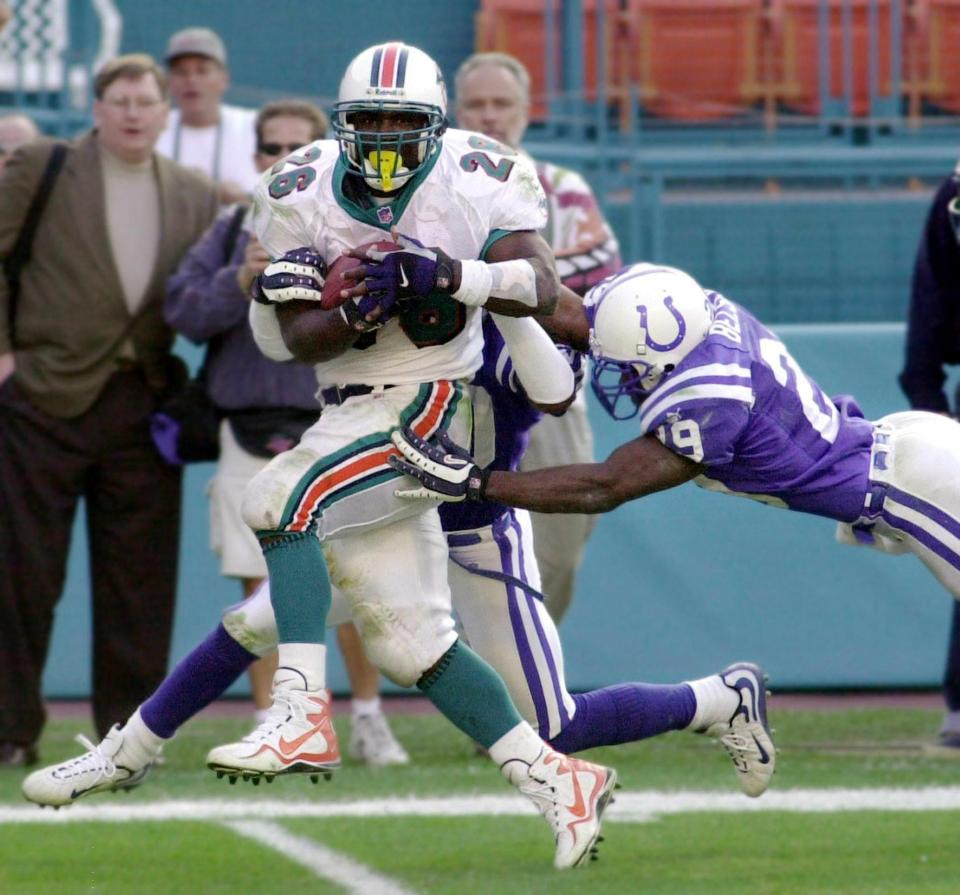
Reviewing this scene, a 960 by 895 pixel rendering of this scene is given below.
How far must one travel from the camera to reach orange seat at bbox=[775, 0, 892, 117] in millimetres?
9672

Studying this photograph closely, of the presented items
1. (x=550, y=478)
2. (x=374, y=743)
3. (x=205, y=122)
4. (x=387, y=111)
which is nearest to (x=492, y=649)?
(x=550, y=478)

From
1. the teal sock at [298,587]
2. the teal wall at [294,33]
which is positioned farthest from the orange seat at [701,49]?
the teal sock at [298,587]

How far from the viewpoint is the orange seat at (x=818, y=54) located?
31.7 feet

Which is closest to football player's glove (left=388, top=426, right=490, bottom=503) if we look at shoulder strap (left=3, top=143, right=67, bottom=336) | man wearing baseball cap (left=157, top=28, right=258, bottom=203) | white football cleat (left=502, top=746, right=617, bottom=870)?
white football cleat (left=502, top=746, right=617, bottom=870)

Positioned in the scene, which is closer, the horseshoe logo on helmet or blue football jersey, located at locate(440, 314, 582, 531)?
the horseshoe logo on helmet

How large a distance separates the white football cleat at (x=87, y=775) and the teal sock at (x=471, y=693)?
73 centimetres

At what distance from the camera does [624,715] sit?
13.4 feet

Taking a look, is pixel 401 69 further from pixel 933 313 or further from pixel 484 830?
pixel 933 313

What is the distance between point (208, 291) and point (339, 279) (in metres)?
1.81

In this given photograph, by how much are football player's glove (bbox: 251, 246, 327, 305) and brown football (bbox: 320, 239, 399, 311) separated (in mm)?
19

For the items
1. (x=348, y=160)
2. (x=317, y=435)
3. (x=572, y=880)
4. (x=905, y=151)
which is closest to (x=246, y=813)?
(x=572, y=880)

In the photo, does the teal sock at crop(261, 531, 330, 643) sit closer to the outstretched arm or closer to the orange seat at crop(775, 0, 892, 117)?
the outstretched arm

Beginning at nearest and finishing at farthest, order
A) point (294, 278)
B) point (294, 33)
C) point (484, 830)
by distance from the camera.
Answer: point (294, 278)
point (484, 830)
point (294, 33)

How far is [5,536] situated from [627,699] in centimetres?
219
